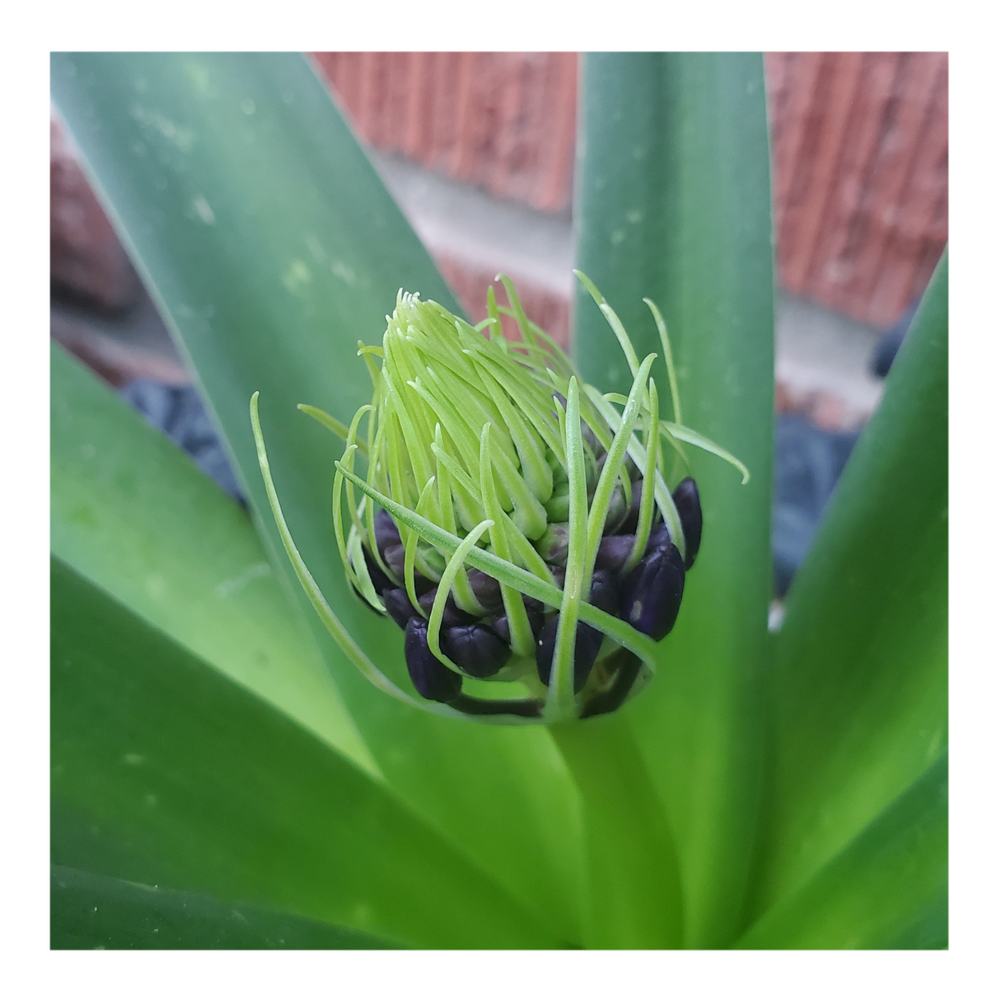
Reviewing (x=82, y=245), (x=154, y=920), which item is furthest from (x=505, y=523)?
(x=82, y=245)

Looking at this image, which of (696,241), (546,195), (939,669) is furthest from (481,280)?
(939,669)

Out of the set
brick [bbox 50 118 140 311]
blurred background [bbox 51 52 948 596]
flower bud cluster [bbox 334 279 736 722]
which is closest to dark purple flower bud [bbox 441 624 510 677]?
flower bud cluster [bbox 334 279 736 722]

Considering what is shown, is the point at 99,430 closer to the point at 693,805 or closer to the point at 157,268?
the point at 157,268

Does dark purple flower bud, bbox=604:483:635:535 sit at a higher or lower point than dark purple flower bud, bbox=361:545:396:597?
higher

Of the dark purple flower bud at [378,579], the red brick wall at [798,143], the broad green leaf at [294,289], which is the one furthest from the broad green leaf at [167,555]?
the red brick wall at [798,143]

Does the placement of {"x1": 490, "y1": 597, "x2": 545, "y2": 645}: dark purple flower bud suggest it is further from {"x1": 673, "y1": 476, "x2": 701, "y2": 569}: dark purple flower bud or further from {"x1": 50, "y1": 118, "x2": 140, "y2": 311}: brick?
{"x1": 50, "y1": 118, "x2": 140, "y2": 311}: brick

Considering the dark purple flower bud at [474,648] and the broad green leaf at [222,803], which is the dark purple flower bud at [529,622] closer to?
the dark purple flower bud at [474,648]
